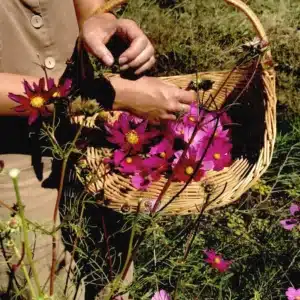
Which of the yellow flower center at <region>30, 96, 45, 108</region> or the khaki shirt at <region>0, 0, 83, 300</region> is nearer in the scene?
the yellow flower center at <region>30, 96, 45, 108</region>

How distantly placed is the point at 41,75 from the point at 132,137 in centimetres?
19

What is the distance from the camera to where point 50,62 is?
3.26ft

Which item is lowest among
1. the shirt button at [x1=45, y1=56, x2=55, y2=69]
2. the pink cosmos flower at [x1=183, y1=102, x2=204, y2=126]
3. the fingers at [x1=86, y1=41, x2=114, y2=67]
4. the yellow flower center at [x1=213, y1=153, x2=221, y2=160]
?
the yellow flower center at [x1=213, y1=153, x2=221, y2=160]

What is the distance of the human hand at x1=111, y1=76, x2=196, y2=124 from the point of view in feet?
3.34

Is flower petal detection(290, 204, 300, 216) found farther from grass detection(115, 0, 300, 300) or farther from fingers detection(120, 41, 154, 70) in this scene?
fingers detection(120, 41, 154, 70)

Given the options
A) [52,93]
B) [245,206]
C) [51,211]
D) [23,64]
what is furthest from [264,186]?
[52,93]

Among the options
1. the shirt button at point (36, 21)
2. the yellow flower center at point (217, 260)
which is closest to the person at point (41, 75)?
the shirt button at point (36, 21)

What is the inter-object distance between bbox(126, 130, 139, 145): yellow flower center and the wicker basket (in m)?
0.06

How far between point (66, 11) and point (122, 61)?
0.69ft

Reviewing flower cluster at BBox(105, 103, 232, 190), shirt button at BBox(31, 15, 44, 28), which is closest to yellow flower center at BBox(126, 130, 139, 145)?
flower cluster at BBox(105, 103, 232, 190)

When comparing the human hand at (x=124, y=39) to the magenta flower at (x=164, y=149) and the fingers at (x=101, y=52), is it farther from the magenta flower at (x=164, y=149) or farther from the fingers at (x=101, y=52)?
the magenta flower at (x=164, y=149)

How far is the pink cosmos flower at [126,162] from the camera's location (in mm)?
998

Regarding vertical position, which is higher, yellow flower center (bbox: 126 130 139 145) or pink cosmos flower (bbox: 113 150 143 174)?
yellow flower center (bbox: 126 130 139 145)

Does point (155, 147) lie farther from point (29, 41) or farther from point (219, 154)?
point (29, 41)
